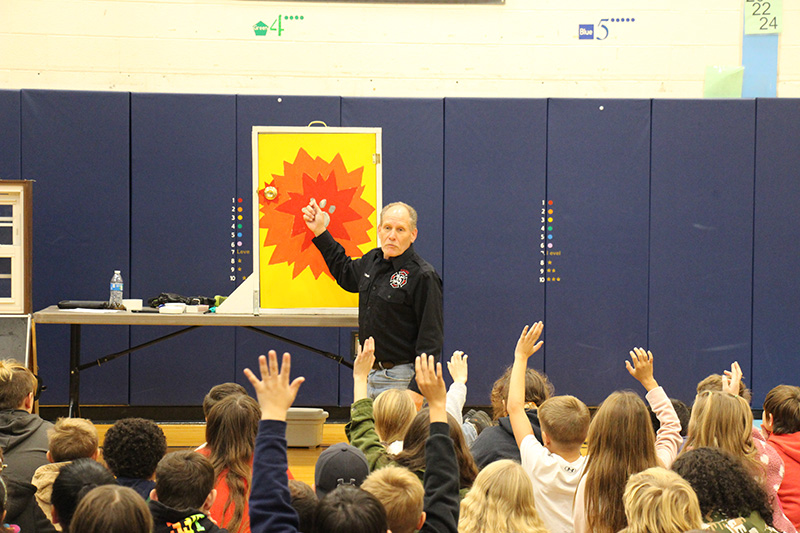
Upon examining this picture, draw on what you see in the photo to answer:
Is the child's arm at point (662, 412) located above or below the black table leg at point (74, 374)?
above

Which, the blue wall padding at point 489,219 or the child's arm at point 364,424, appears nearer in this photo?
the child's arm at point 364,424

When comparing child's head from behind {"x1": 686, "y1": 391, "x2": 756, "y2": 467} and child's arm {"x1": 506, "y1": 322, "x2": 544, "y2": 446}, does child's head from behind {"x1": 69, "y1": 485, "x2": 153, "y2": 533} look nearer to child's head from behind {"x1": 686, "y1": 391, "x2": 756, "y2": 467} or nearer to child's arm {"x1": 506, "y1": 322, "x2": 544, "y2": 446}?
child's arm {"x1": 506, "y1": 322, "x2": 544, "y2": 446}

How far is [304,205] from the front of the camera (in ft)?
14.1

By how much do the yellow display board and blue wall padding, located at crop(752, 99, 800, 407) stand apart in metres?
3.21

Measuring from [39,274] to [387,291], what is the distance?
123 inches

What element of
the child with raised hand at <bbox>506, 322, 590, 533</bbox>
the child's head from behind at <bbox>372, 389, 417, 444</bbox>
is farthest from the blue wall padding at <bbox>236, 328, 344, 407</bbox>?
the child with raised hand at <bbox>506, 322, 590, 533</bbox>

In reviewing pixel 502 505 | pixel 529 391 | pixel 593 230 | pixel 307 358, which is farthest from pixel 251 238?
pixel 502 505

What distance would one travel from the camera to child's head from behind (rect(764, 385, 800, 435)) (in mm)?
2732

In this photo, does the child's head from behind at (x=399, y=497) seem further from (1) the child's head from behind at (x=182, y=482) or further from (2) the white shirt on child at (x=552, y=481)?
(2) the white shirt on child at (x=552, y=481)

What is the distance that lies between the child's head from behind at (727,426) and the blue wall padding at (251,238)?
3.64 meters

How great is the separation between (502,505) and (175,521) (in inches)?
30.2

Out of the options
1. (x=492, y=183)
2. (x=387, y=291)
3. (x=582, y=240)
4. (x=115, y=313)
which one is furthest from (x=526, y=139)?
(x=115, y=313)

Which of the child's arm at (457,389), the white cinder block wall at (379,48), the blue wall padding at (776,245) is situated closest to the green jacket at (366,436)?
the child's arm at (457,389)

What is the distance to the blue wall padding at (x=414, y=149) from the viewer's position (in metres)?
5.68
